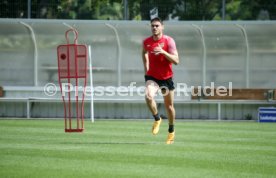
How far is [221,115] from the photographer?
27.7 metres

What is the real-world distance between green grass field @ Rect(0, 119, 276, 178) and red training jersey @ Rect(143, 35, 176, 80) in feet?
4.32

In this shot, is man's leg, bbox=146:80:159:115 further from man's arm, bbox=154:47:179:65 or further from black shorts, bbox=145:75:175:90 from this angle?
man's arm, bbox=154:47:179:65

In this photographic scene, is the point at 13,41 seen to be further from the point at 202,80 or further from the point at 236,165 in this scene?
the point at 236,165

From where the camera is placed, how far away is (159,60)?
1600cm

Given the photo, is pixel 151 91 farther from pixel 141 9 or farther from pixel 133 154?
pixel 141 9

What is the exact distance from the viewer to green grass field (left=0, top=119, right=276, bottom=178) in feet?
36.4

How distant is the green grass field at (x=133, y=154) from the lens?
11.1 m

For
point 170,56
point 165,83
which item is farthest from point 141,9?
point 170,56

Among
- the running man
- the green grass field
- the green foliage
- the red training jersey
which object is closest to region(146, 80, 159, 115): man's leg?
the running man

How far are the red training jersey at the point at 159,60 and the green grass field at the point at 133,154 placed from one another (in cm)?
132

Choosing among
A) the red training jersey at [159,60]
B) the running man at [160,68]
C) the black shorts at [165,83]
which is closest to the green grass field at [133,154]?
the running man at [160,68]

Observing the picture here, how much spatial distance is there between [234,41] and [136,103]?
A: 3938 millimetres

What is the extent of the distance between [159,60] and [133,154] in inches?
125

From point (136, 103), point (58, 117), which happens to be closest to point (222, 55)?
point (136, 103)
